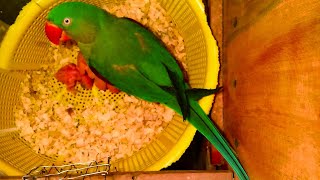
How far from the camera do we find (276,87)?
27.5 inches

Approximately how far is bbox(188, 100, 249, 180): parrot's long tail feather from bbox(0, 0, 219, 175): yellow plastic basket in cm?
10

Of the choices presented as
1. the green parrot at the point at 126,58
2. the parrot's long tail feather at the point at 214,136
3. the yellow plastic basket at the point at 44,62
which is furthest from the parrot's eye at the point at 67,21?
the parrot's long tail feather at the point at 214,136

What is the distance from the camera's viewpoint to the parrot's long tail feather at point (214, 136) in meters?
0.87

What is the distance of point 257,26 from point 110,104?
1.99 ft

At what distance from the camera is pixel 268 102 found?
74 centimetres

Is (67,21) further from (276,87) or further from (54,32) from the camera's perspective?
(276,87)

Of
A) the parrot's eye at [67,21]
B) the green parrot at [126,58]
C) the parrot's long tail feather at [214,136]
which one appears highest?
the parrot's eye at [67,21]

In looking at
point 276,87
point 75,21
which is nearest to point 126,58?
point 75,21

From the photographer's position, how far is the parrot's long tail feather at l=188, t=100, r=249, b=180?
872 millimetres

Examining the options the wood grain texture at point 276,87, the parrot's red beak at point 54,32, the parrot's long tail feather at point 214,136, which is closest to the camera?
the wood grain texture at point 276,87

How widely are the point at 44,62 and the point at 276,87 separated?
84 cm

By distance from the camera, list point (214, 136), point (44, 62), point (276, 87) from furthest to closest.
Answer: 1. point (44, 62)
2. point (214, 136)
3. point (276, 87)

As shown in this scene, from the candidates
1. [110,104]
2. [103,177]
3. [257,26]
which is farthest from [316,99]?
[110,104]

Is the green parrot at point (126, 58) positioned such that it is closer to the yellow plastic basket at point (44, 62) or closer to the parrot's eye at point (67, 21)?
the parrot's eye at point (67, 21)
